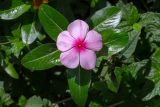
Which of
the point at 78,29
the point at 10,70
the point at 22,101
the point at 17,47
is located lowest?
the point at 22,101

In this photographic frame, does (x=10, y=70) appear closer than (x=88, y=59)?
No

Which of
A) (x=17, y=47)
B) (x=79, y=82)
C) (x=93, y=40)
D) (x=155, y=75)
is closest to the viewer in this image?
(x=93, y=40)

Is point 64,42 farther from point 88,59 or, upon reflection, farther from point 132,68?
point 132,68

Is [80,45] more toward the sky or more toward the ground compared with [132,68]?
more toward the sky

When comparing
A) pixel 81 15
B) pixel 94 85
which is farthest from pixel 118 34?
pixel 81 15

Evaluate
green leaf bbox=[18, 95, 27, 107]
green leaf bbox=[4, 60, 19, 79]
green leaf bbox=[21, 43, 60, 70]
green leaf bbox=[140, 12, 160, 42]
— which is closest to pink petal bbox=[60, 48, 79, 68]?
green leaf bbox=[21, 43, 60, 70]

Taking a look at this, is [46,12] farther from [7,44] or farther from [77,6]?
[77,6]

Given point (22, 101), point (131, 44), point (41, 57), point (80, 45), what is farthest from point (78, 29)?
point (22, 101)
